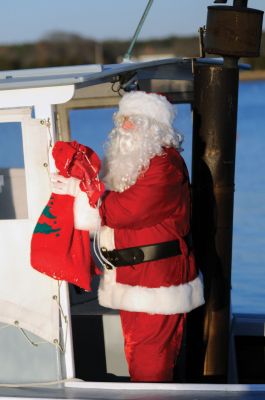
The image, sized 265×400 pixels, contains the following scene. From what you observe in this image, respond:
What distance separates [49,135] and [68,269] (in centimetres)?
59

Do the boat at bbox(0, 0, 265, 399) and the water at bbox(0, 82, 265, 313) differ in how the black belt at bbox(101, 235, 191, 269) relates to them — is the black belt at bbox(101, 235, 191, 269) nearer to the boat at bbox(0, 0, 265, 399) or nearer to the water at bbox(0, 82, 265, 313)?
the boat at bbox(0, 0, 265, 399)

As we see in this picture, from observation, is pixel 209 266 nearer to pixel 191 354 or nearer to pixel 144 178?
pixel 191 354

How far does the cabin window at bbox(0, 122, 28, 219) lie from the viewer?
3.74 m

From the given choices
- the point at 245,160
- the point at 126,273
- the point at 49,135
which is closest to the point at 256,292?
→ the point at 126,273

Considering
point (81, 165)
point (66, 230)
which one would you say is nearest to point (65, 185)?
point (81, 165)

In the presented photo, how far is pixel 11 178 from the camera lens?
3.85m

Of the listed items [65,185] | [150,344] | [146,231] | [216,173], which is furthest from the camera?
[216,173]

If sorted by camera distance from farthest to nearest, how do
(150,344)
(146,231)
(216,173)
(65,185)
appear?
(216,173), (150,344), (146,231), (65,185)

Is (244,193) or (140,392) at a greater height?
(140,392)

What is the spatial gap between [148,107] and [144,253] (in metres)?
0.68

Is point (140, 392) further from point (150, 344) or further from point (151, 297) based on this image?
point (151, 297)

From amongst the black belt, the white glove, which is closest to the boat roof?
the white glove

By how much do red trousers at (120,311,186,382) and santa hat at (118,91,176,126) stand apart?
37.0 inches

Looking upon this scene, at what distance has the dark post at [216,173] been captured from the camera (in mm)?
4352
